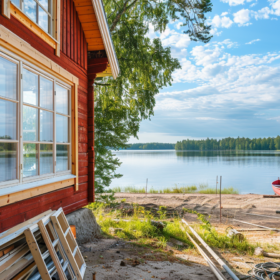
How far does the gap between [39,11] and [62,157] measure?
261 centimetres

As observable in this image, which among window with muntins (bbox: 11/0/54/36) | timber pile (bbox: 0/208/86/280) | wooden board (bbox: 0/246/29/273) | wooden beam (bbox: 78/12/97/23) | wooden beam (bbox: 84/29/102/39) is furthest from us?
wooden beam (bbox: 84/29/102/39)

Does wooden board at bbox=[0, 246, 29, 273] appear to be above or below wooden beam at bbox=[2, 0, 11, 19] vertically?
below

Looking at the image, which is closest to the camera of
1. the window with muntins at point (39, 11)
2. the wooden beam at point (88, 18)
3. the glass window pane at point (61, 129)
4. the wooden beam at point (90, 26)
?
the window with muntins at point (39, 11)

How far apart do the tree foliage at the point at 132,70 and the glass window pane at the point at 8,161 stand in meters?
6.84

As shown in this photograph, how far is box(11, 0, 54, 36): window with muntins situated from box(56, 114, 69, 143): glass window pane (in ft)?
5.14

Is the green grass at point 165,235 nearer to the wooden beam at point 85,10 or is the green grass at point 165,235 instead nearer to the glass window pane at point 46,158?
the glass window pane at point 46,158

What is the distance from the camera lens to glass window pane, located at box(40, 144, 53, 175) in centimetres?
409

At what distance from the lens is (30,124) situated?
375 centimetres

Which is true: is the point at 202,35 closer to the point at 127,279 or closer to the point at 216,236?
the point at 216,236

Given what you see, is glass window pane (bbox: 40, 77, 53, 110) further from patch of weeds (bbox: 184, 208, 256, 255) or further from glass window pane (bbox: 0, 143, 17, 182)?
patch of weeds (bbox: 184, 208, 256, 255)

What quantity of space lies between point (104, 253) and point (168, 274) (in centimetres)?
150

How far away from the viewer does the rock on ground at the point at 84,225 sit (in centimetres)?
545

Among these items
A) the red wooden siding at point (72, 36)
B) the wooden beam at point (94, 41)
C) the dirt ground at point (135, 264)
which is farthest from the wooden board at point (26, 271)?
the wooden beam at point (94, 41)

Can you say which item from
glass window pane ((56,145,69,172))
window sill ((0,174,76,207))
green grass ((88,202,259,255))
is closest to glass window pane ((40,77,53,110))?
glass window pane ((56,145,69,172))
